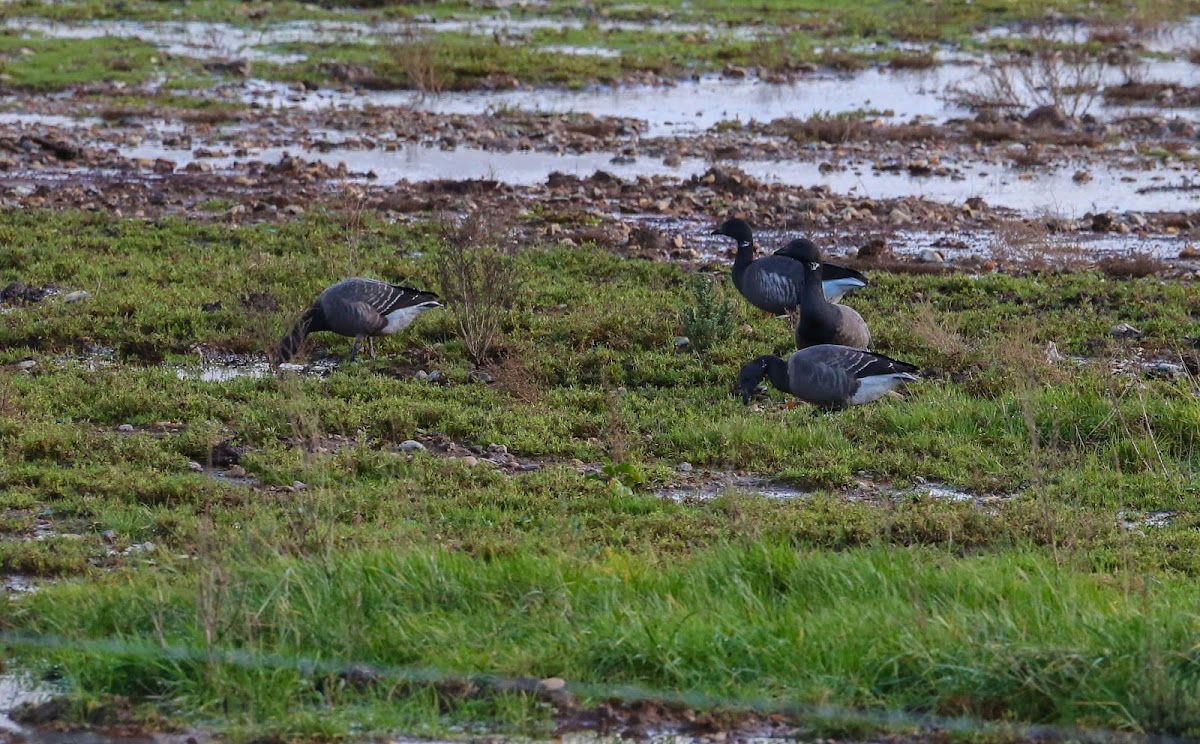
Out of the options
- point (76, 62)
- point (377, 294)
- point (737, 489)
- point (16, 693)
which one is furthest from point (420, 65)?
point (16, 693)

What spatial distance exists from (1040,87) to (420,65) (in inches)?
426

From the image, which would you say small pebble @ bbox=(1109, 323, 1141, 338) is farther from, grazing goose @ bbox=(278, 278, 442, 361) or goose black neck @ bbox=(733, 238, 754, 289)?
grazing goose @ bbox=(278, 278, 442, 361)

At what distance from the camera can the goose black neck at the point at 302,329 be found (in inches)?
443

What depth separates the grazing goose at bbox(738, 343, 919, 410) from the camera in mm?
10375

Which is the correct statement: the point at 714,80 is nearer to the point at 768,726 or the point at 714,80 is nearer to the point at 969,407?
the point at 969,407

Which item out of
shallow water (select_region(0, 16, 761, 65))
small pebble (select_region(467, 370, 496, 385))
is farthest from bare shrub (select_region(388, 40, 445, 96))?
small pebble (select_region(467, 370, 496, 385))

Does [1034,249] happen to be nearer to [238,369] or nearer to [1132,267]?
[1132,267]

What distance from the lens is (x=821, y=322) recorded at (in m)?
11.3

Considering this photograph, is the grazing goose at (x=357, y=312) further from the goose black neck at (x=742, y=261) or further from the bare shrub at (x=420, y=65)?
the bare shrub at (x=420, y=65)

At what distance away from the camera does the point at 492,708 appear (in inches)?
228

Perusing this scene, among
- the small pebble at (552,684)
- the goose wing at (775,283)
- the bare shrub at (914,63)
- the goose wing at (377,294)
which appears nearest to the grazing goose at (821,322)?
the goose wing at (775,283)

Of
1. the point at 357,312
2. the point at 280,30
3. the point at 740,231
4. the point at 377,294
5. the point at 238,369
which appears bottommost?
the point at 238,369

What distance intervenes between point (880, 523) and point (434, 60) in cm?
2148

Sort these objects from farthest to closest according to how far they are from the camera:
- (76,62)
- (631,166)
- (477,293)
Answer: (76,62) < (631,166) < (477,293)
